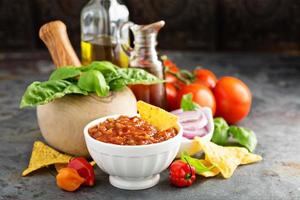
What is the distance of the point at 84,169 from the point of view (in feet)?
4.80

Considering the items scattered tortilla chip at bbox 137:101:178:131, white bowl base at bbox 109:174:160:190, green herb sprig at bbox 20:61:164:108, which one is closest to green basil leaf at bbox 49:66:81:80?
green herb sprig at bbox 20:61:164:108

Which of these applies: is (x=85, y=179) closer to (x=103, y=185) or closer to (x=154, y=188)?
(x=103, y=185)

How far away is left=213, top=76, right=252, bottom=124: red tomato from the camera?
1.92 meters

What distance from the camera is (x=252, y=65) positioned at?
8.82ft

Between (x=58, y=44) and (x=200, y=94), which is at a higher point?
(x=58, y=44)

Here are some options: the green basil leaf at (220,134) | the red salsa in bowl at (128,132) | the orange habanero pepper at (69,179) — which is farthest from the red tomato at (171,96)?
the orange habanero pepper at (69,179)

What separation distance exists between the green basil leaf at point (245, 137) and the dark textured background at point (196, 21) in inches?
54.1

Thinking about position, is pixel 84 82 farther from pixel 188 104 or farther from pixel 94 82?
pixel 188 104

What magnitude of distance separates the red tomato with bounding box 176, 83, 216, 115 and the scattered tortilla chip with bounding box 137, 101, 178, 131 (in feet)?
1.28

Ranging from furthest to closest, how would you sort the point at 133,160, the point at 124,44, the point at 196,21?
the point at 196,21, the point at 124,44, the point at 133,160

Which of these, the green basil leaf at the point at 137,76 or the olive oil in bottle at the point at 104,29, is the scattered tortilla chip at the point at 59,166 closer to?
the green basil leaf at the point at 137,76

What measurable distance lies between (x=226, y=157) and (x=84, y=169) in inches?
14.8

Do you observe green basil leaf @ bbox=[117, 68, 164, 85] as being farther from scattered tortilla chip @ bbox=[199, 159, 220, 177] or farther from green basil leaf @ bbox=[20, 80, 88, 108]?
scattered tortilla chip @ bbox=[199, 159, 220, 177]

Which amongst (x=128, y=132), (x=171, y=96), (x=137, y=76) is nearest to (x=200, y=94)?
(x=171, y=96)
